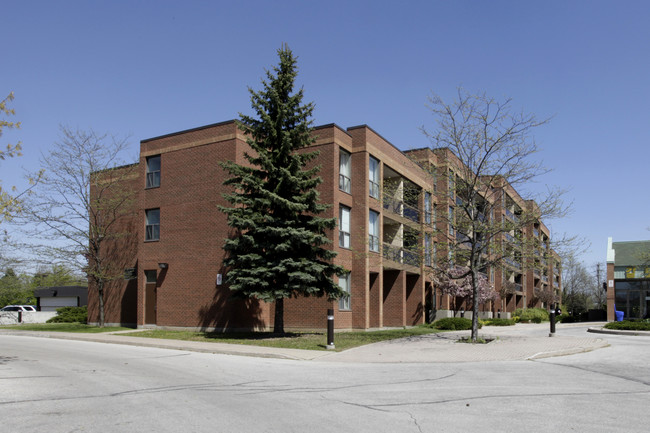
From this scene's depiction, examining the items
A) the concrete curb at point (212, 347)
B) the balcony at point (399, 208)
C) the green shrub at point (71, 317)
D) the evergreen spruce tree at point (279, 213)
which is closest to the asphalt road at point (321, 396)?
the concrete curb at point (212, 347)

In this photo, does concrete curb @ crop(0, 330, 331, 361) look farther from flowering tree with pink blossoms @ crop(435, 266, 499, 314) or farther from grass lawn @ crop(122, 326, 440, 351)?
flowering tree with pink blossoms @ crop(435, 266, 499, 314)

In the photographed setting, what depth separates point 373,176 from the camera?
1203 inches

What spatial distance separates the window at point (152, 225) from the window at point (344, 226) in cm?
943

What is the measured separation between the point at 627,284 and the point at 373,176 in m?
32.4

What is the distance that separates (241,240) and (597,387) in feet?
46.8

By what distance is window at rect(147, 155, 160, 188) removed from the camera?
29859 mm

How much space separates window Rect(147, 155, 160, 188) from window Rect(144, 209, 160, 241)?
1.41 metres

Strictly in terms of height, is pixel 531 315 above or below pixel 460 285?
below

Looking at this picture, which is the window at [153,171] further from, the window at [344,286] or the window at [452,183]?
the window at [452,183]

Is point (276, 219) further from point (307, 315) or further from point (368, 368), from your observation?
point (368, 368)

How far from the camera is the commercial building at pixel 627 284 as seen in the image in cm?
4909

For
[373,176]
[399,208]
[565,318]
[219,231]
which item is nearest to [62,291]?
[219,231]

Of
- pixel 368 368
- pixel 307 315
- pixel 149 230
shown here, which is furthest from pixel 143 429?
pixel 149 230

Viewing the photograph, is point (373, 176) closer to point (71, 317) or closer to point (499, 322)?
point (499, 322)
